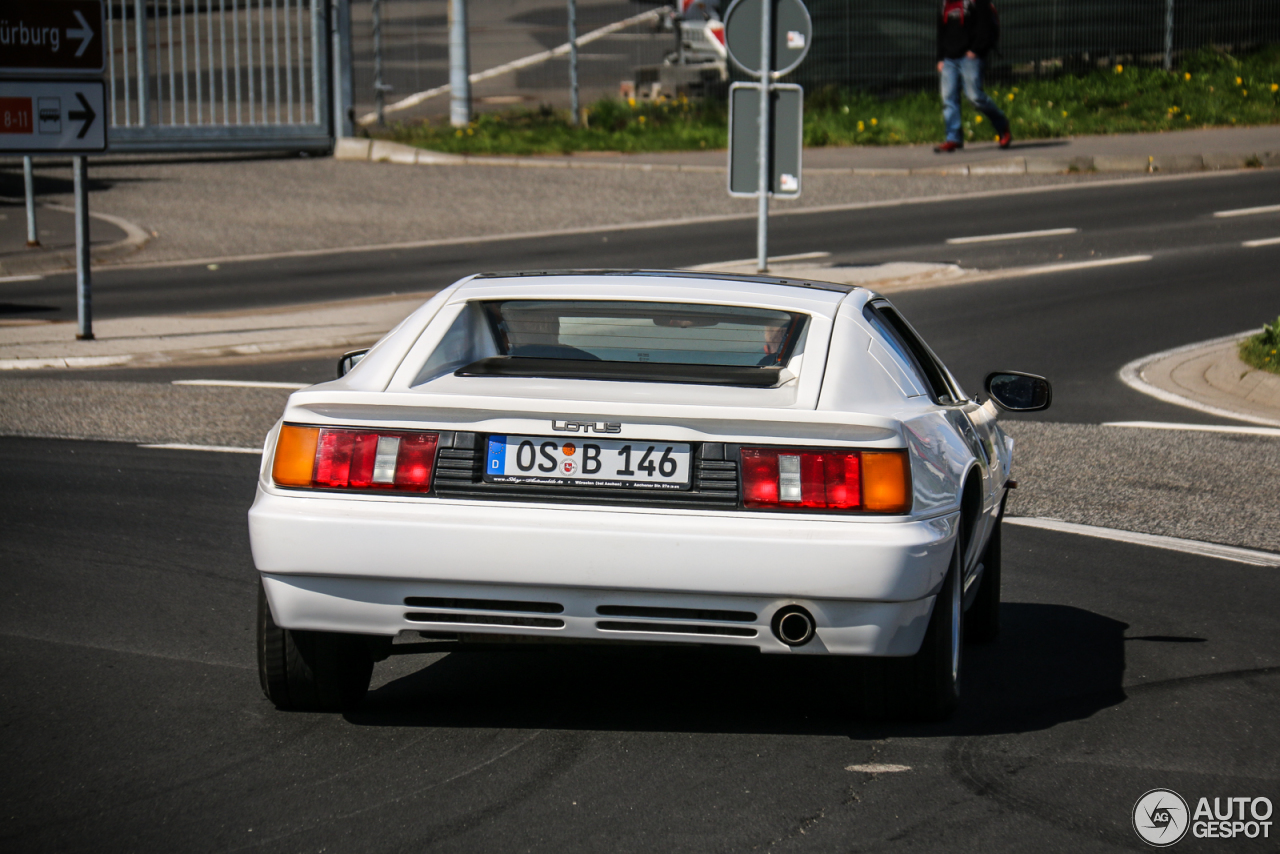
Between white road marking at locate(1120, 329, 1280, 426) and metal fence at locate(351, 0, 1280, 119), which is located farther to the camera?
metal fence at locate(351, 0, 1280, 119)

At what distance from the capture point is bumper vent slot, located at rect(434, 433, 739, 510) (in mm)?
4336

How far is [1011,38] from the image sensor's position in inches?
1136

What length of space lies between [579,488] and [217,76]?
2529 cm

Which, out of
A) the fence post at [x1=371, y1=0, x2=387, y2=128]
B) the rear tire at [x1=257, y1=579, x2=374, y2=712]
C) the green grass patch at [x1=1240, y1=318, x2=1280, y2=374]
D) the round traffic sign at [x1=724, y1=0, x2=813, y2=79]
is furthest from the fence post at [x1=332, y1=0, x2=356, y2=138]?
the rear tire at [x1=257, y1=579, x2=374, y2=712]

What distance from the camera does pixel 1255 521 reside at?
7949 mm

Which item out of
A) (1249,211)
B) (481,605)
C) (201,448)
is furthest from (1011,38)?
(481,605)

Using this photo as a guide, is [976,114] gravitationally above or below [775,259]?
above

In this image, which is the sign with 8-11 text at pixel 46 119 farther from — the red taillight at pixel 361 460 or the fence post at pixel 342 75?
the fence post at pixel 342 75

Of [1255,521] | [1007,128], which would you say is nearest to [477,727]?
[1255,521]

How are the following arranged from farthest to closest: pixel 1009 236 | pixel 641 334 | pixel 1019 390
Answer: pixel 1009 236 → pixel 1019 390 → pixel 641 334

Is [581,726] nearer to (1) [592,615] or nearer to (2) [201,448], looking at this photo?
(1) [592,615]

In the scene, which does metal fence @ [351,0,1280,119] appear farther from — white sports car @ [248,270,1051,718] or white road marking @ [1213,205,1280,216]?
white sports car @ [248,270,1051,718]

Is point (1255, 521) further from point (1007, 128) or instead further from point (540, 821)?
point (1007, 128)

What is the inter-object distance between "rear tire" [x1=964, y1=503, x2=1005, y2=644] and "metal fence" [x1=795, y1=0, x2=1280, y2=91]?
24264mm
